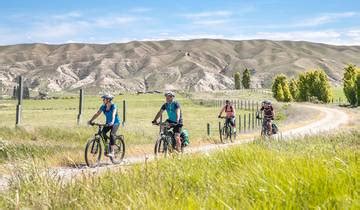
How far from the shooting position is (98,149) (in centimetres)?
1566

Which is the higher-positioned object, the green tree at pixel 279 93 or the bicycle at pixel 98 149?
the green tree at pixel 279 93

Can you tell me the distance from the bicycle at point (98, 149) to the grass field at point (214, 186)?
8392 mm

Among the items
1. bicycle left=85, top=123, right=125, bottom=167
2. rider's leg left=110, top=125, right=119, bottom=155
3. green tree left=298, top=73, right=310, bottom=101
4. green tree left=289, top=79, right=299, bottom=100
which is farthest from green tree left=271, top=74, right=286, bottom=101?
rider's leg left=110, top=125, right=119, bottom=155

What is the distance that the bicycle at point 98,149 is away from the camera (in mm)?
15475

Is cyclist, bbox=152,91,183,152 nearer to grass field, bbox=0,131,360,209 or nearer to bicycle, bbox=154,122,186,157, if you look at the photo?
bicycle, bbox=154,122,186,157

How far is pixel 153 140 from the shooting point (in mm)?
23406

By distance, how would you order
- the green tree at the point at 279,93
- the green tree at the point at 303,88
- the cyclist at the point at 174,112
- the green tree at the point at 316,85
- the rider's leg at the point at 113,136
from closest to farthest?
the cyclist at the point at 174,112, the rider's leg at the point at 113,136, the green tree at the point at 316,85, the green tree at the point at 303,88, the green tree at the point at 279,93

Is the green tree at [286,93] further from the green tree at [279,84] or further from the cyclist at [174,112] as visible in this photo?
the cyclist at [174,112]

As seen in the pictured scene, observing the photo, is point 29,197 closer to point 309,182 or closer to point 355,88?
point 309,182

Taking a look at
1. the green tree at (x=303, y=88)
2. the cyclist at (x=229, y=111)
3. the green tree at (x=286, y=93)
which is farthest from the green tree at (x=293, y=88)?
the cyclist at (x=229, y=111)

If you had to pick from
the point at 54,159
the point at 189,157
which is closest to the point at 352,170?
the point at 189,157

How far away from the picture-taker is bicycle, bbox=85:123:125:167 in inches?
609

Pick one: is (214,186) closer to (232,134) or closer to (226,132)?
(226,132)

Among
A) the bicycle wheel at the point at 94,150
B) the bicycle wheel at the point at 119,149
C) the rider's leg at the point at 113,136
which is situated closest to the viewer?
the bicycle wheel at the point at 94,150
